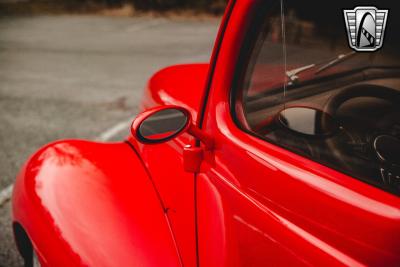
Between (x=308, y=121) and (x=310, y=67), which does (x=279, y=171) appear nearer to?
(x=308, y=121)

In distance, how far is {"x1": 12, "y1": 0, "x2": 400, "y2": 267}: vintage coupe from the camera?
3.51ft

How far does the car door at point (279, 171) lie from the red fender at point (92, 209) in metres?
0.24

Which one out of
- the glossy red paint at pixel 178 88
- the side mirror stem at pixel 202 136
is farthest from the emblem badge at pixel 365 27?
the glossy red paint at pixel 178 88

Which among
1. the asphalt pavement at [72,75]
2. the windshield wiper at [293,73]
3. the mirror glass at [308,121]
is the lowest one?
the asphalt pavement at [72,75]

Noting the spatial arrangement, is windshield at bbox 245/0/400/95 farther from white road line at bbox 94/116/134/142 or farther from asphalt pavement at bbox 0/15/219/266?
white road line at bbox 94/116/134/142

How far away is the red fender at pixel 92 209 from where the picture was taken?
1539mm

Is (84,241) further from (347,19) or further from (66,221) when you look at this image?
(347,19)

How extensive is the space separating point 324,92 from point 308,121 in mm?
103

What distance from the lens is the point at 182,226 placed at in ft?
4.97

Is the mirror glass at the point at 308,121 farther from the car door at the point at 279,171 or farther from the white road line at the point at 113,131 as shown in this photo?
the white road line at the point at 113,131

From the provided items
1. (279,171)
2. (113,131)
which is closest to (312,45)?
(279,171)

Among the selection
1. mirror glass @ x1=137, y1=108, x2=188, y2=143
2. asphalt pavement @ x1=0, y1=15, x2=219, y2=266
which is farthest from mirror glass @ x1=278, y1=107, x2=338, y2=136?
asphalt pavement @ x1=0, y1=15, x2=219, y2=266

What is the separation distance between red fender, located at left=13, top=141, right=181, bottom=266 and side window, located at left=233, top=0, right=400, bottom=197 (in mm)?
493

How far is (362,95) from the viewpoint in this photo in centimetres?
120
